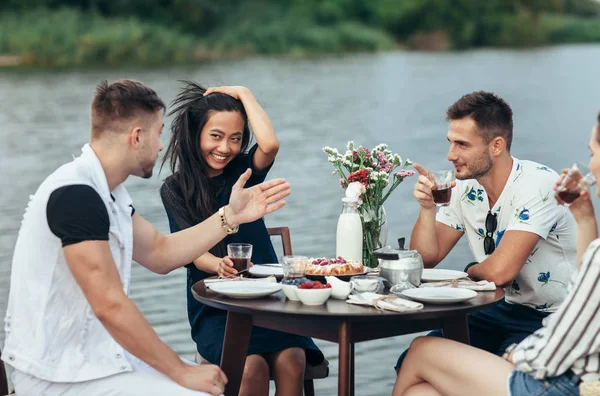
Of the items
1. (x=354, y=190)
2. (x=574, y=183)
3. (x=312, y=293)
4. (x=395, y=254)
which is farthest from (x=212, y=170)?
(x=574, y=183)

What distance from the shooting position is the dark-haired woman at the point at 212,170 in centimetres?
419

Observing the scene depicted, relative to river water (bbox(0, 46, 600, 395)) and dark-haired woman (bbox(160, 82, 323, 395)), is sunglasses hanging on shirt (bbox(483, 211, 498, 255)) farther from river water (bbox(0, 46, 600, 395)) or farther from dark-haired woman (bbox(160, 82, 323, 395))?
river water (bbox(0, 46, 600, 395))

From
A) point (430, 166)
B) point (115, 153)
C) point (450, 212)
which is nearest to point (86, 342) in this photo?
point (115, 153)

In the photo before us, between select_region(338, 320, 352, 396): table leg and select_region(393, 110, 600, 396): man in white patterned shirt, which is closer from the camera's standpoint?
select_region(393, 110, 600, 396): man in white patterned shirt

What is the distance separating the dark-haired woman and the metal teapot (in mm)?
536

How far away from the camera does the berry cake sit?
3.73 m

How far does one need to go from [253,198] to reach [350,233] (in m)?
0.40

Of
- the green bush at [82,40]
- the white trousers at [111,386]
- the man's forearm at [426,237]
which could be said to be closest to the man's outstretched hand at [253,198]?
the man's forearm at [426,237]

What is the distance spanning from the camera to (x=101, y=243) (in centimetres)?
299

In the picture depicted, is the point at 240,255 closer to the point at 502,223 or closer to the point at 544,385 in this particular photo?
the point at 502,223

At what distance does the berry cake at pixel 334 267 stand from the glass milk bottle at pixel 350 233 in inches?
5.8

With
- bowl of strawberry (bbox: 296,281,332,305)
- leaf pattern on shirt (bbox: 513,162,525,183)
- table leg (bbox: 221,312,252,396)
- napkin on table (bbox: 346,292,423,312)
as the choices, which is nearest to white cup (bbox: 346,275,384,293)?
napkin on table (bbox: 346,292,423,312)

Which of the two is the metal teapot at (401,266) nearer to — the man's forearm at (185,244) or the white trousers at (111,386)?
the man's forearm at (185,244)

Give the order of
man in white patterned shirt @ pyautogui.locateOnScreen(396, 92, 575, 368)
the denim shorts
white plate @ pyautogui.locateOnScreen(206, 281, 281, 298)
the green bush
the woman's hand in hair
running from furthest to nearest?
the green bush
the woman's hand in hair
man in white patterned shirt @ pyautogui.locateOnScreen(396, 92, 575, 368)
white plate @ pyautogui.locateOnScreen(206, 281, 281, 298)
the denim shorts
